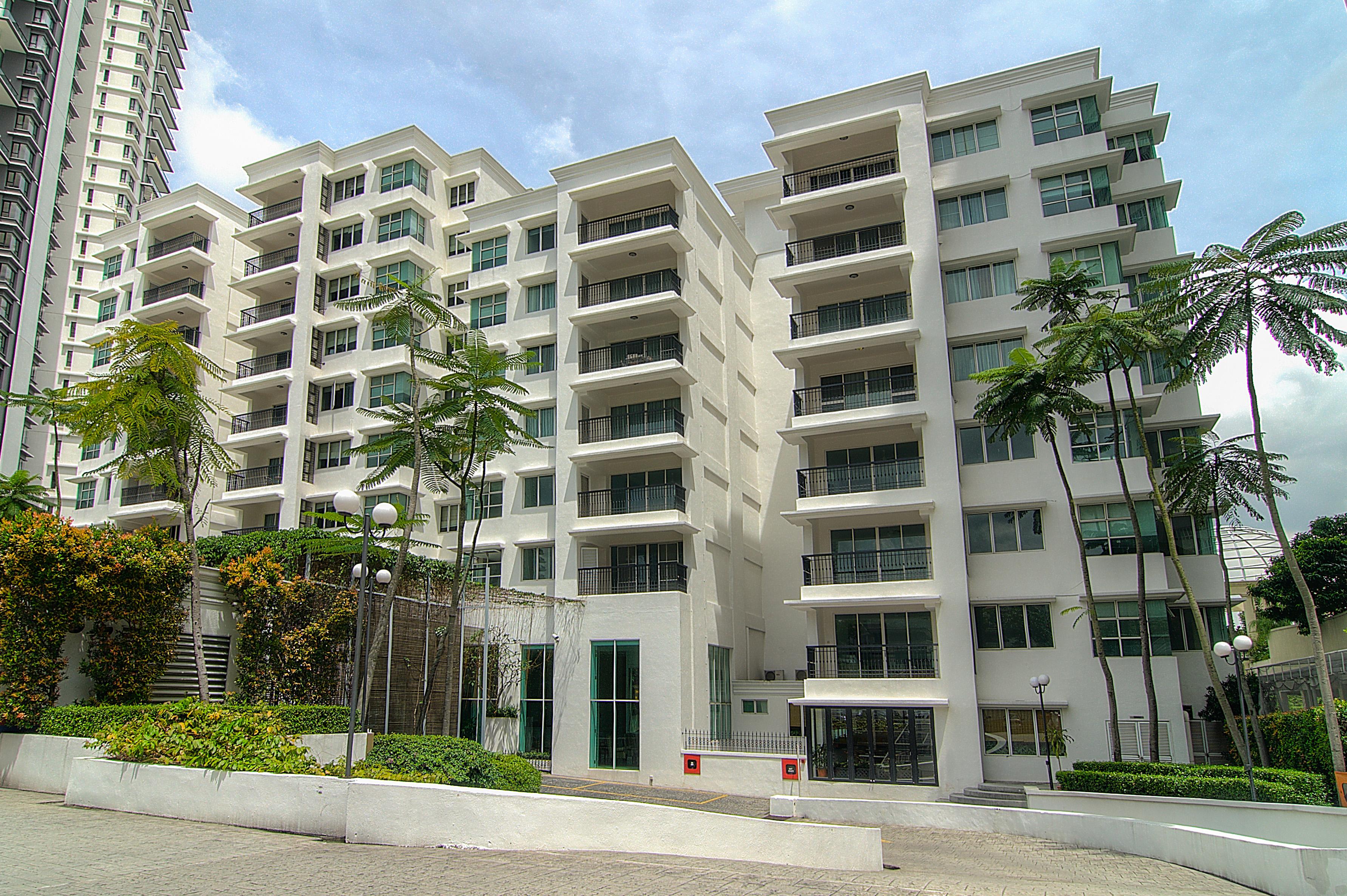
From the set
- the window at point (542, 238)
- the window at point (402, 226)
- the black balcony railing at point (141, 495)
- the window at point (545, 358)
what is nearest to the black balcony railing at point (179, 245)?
the window at point (402, 226)

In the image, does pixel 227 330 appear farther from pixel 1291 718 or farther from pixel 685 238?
pixel 1291 718

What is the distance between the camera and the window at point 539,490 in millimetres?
35219

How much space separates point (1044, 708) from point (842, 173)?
2024cm

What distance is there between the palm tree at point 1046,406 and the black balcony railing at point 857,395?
11.8 ft

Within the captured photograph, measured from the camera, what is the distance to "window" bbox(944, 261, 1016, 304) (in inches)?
1238

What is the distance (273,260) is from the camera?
149 feet

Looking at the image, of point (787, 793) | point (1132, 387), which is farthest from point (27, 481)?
point (1132, 387)

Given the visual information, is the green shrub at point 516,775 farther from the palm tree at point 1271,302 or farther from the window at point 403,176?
the window at point 403,176

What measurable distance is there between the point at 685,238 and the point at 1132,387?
54.7 ft

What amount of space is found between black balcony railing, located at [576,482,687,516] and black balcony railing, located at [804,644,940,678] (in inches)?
277

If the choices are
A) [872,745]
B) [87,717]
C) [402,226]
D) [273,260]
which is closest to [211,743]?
[87,717]

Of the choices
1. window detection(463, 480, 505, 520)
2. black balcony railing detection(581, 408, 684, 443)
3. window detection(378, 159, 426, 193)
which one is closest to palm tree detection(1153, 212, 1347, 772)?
black balcony railing detection(581, 408, 684, 443)

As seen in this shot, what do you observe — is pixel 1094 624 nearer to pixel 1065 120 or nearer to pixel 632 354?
pixel 1065 120

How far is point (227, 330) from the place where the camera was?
4791 cm
